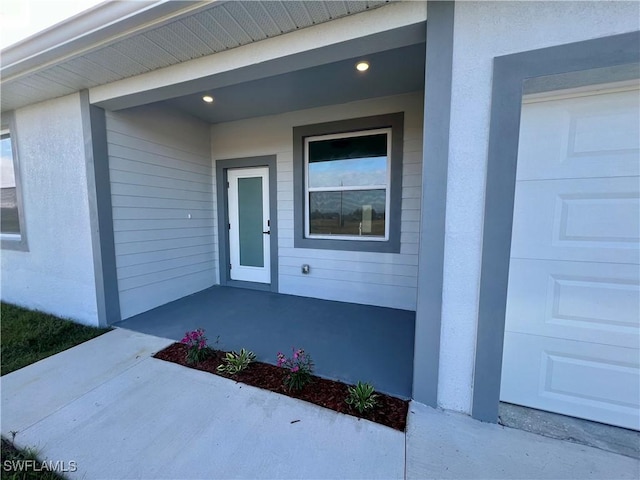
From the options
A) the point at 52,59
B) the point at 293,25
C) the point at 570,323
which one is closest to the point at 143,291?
the point at 52,59

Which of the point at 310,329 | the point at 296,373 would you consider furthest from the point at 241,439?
the point at 310,329

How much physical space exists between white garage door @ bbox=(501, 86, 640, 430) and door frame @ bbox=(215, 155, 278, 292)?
321 centimetres

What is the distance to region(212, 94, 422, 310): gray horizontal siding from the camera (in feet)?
10.9

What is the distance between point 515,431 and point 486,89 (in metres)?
2.10

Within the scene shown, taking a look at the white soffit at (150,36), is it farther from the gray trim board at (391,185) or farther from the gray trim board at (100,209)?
the gray trim board at (391,185)

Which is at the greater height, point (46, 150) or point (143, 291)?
point (46, 150)

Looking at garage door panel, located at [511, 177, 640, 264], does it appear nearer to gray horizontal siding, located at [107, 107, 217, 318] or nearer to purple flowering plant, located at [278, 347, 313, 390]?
purple flowering plant, located at [278, 347, 313, 390]

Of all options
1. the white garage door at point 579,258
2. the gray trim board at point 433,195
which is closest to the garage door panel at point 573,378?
the white garage door at point 579,258

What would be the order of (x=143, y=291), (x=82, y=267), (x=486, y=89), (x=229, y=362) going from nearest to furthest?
(x=486, y=89), (x=229, y=362), (x=82, y=267), (x=143, y=291)

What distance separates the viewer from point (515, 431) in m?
1.58

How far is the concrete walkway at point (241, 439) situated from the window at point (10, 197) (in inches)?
104

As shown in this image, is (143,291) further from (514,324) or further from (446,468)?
(514,324)

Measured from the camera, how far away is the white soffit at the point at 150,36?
5.46 ft

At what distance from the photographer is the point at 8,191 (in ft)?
12.0
